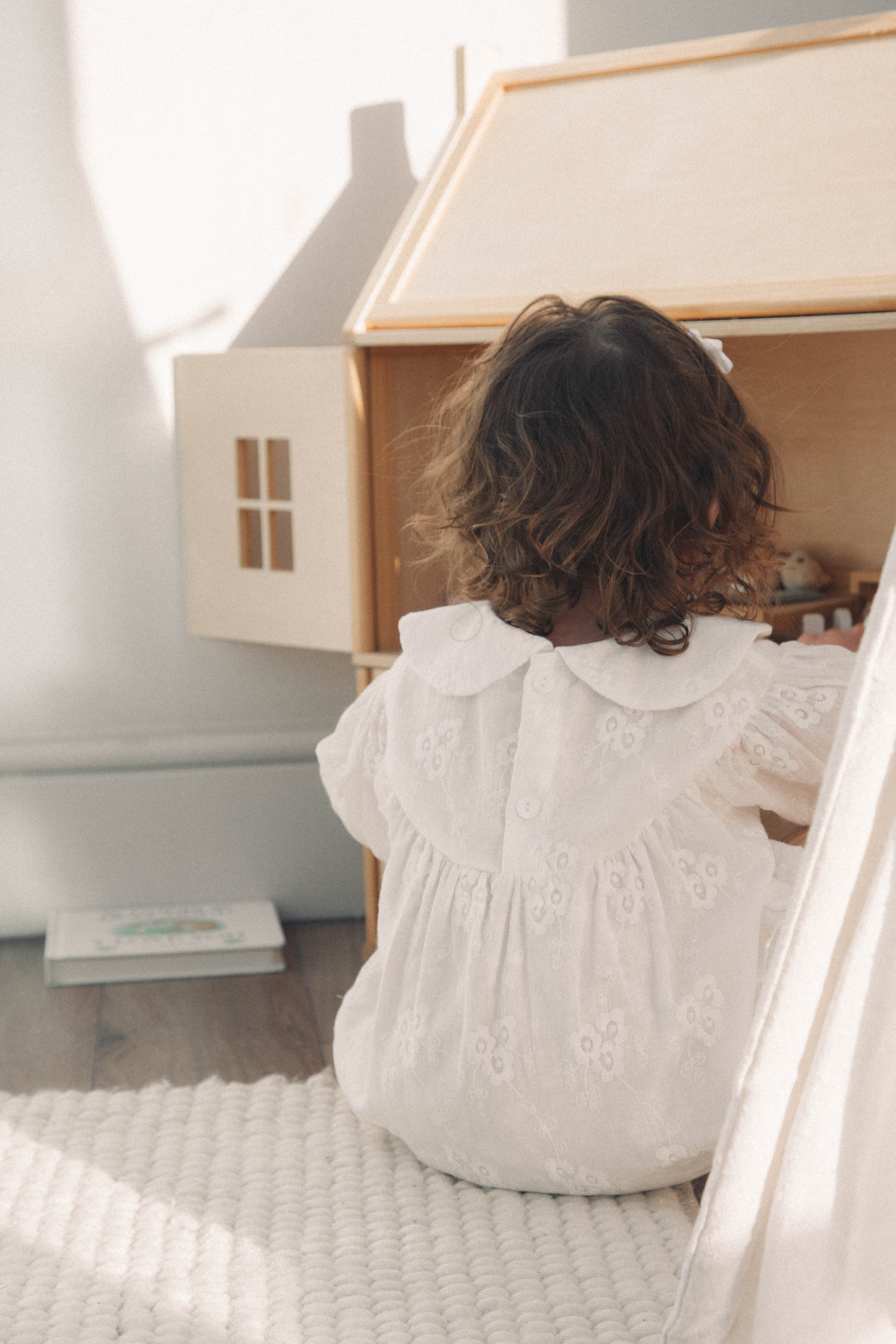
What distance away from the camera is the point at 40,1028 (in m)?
1.40

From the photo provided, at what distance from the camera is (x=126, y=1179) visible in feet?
3.43

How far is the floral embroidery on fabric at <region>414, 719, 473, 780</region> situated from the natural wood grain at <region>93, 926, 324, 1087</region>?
0.43 meters

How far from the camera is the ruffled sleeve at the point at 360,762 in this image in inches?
42.4

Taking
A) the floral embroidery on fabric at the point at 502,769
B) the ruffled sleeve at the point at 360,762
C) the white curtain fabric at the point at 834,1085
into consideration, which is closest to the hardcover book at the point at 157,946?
the ruffled sleeve at the point at 360,762

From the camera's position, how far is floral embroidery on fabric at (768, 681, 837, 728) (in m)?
0.92

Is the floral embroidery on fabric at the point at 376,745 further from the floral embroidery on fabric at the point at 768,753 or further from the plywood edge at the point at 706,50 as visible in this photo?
the plywood edge at the point at 706,50

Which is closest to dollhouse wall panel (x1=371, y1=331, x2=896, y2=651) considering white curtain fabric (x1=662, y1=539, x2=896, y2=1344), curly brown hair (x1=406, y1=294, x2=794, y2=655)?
curly brown hair (x1=406, y1=294, x2=794, y2=655)

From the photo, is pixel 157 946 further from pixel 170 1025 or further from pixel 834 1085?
pixel 834 1085

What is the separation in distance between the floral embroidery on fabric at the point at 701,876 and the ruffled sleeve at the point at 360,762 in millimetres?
257

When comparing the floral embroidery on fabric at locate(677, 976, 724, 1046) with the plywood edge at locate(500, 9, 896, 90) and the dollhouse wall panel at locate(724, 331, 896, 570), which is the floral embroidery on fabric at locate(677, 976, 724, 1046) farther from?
the plywood edge at locate(500, 9, 896, 90)

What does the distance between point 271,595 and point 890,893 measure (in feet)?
3.46

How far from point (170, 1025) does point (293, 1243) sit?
49 centimetres

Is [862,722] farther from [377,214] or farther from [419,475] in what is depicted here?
[377,214]

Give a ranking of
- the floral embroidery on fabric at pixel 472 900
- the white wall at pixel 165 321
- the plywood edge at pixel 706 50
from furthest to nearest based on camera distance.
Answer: the white wall at pixel 165 321, the plywood edge at pixel 706 50, the floral embroidery on fabric at pixel 472 900
